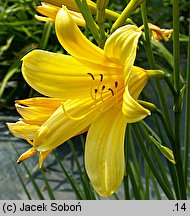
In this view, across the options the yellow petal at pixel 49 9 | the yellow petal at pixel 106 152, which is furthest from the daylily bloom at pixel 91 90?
the yellow petal at pixel 49 9

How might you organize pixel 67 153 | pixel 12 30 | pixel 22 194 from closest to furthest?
1. pixel 22 194
2. pixel 67 153
3. pixel 12 30

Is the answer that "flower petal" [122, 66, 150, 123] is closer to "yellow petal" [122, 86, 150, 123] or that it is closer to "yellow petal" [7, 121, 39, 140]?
"yellow petal" [122, 86, 150, 123]

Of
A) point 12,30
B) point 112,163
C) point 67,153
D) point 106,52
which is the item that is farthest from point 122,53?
point 12,30

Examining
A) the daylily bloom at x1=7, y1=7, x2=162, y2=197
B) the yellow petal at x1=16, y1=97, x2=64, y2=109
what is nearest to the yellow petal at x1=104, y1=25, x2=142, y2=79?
the daylily bloom at x1=7, y1=7, x2=162, y2=197
